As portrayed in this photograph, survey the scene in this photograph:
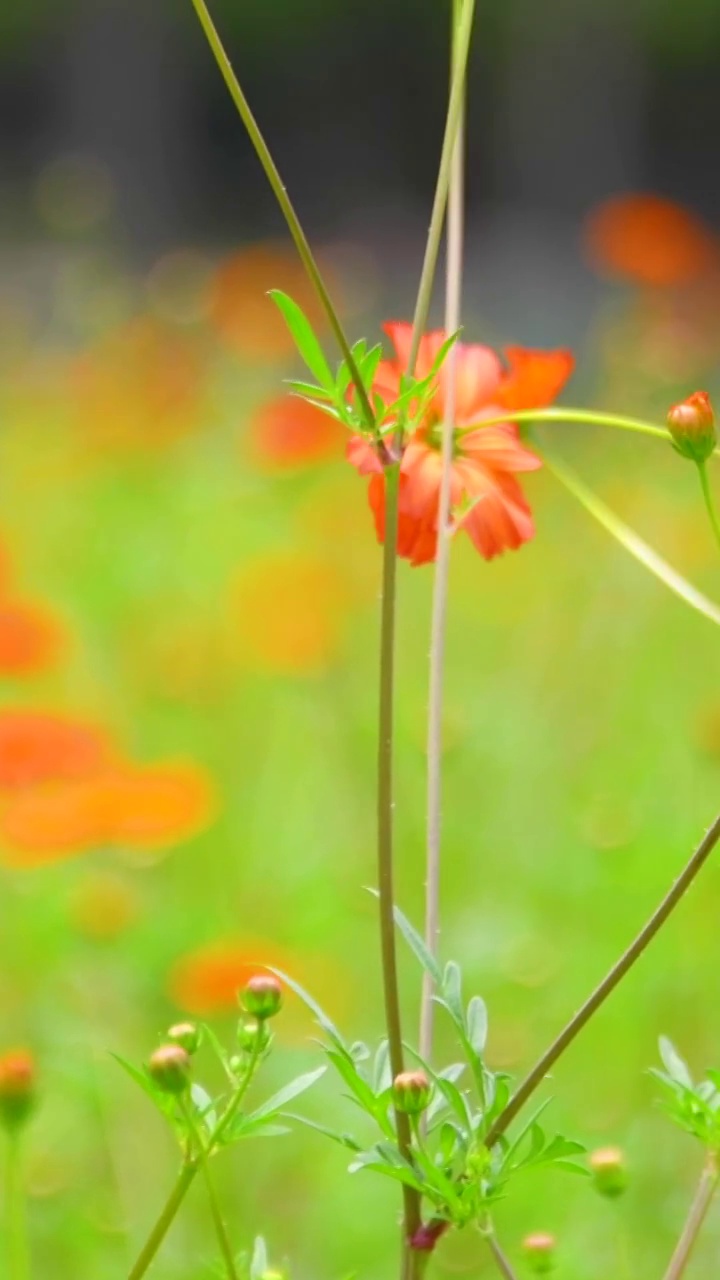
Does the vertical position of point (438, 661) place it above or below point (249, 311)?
below

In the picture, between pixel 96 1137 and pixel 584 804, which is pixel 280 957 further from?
pixel 584 804

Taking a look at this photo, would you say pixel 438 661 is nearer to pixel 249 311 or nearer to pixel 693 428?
pixel 693 428

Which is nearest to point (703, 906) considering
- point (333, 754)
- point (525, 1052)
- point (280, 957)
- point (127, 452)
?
point (525, 1052)

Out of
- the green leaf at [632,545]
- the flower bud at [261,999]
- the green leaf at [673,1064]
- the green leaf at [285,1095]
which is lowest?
the green leaf at [285,1095]

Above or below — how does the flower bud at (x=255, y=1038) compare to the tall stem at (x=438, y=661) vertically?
below

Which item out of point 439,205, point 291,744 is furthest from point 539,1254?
point 291,744

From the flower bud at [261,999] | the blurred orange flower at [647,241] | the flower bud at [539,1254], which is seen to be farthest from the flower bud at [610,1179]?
the blurred orange flower at [647,241]

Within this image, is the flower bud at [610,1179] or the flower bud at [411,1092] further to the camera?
the flower bud at [610,1179]

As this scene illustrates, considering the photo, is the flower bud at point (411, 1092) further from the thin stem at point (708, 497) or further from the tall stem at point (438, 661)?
the thin stem at point (708, 497)
